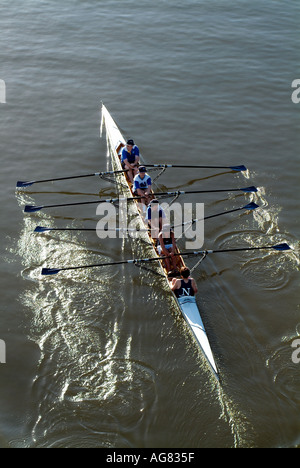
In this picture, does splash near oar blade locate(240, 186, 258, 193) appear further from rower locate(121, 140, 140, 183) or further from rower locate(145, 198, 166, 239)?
rower locate(121, 140, 140, 183)

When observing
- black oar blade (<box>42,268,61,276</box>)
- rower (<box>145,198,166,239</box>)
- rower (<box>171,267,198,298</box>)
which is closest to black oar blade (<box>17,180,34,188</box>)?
black oar blade (<box>42,268,61,276</box>)

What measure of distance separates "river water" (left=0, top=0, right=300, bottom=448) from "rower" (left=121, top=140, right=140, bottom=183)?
3.48 feet

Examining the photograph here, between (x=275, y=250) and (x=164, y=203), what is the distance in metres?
4.32

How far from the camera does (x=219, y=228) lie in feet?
48.3

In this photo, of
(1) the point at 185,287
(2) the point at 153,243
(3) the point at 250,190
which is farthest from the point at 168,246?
(3) the point at 250,190

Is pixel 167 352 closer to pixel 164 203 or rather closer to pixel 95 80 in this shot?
pixel 164 203

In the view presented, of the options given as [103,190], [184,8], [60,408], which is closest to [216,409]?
[60,408]

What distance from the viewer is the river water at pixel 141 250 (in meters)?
9.66

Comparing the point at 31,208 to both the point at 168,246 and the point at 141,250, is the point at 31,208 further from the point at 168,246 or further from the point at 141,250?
the point at 168,246

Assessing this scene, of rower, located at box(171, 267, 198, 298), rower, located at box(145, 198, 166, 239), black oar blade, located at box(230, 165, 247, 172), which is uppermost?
black oar blade, located at box(230, 165, 247, 172)

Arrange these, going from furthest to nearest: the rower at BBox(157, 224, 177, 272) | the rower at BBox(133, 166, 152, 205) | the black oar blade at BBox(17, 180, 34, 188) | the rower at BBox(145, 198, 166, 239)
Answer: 1. the black oar blade at BBox(17, 180, 34, 188)
2. the rower at BBox(133, 166, 152, 205)
3. the rower at BBox(145, 198, 166, 239)
4. the rower at BBox(157, 224, 177, 272)

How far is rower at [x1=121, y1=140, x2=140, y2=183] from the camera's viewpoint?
53.7ft

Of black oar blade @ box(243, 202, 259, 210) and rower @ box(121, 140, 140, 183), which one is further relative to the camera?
rower @ box(121, 140, 140, 183)

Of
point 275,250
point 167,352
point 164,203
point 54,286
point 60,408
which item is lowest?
point 60,408
